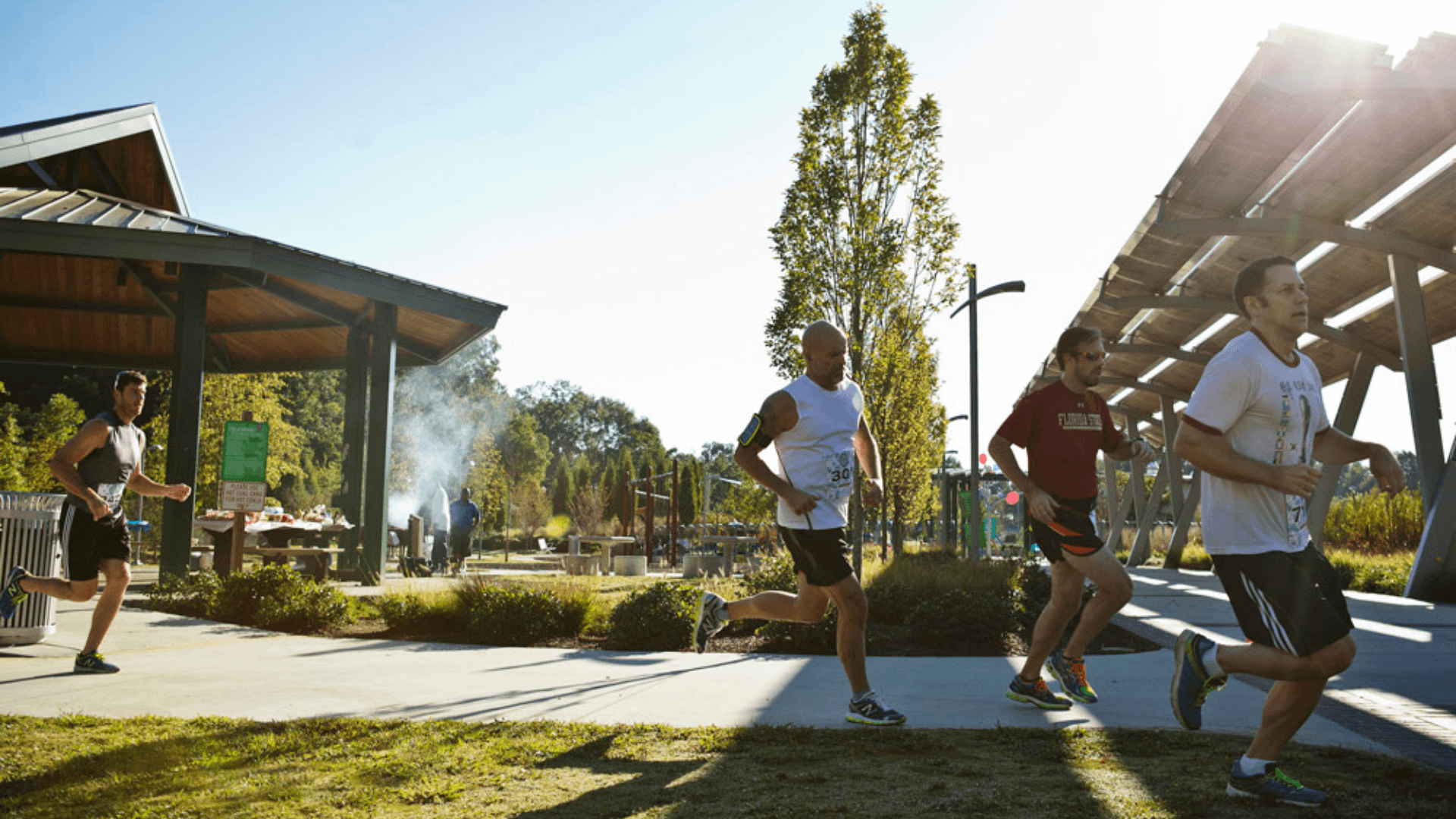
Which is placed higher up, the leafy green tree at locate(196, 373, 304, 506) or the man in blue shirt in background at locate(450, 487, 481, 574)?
the leafy green tree at locate(196, 373, 304, 506)

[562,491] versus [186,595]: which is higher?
[562,491]

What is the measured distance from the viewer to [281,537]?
1681cm

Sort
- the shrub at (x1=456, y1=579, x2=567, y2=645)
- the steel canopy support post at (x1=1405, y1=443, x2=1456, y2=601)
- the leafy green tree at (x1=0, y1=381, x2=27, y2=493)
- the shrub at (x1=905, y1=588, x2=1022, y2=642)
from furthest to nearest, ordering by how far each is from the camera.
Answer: the leafy green tree at (x1=0, y1=381, x2=27, y2=493) → the steel canopy support post at (x1=1405, y1=443, x2=1456, y2=601) → the shrub at (x1=456, y1=579, x2=567, y2=645) → the shrub at (x1=905, y1=588, x2=1022, y2=642)

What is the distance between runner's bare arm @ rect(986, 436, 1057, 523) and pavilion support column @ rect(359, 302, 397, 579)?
36.3 feet

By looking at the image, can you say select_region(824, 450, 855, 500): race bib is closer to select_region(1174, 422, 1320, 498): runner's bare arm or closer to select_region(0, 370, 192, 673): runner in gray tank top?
select_region(1174, 422, 1320, 498): runner's bare arm

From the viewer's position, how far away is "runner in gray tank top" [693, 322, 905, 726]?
4695 mm

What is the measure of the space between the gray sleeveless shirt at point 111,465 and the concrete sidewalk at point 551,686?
1.11 meters

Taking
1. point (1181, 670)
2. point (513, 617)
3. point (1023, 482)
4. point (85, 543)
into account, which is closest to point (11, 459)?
point (513, 617)

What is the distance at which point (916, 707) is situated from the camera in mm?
5211

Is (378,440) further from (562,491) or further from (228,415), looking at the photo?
(562,491)

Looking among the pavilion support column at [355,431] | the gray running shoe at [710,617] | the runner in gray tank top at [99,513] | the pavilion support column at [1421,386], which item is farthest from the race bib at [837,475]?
the pavilion support column at [1421,386]

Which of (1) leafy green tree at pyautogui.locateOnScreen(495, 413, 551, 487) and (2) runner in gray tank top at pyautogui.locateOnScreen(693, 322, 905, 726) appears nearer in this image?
(2) runner in gray tank top at pyautogui.locateOnScreen(693, 322, 905, 726)

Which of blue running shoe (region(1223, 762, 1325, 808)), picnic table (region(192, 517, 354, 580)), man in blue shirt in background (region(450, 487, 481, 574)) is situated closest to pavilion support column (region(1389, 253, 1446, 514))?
blue running shoe (region(1223, 762, 1325, 808))

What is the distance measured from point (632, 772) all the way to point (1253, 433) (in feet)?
8.34
